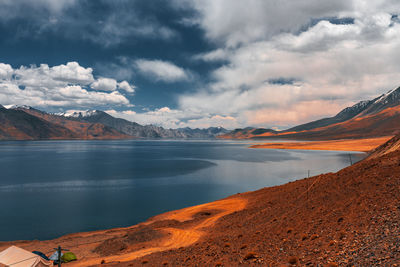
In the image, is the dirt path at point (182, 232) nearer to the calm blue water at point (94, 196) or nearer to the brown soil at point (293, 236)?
the brown soil at point (293, 236)

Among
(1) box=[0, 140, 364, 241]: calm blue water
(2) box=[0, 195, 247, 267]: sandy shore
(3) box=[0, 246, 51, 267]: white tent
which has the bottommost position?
(1) box=[0, 140, 364, 241]: calm blue water

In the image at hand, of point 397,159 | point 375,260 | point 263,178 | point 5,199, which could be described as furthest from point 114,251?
point 263,178

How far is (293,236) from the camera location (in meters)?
17.7

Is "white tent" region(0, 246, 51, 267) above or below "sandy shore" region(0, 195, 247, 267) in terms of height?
above

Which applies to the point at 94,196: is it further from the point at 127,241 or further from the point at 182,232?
the point at 182,232

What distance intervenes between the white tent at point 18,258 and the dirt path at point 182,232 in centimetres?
399

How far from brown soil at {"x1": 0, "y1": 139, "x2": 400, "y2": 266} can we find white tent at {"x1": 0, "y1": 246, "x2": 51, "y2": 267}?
399 centimetres

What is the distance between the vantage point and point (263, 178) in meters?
71.4

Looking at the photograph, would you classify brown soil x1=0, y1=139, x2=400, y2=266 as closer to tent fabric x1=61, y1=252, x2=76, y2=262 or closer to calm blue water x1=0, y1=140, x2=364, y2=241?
tent fabric x1=61, y1=252, x2=76, y2=262

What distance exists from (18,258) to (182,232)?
628 inches

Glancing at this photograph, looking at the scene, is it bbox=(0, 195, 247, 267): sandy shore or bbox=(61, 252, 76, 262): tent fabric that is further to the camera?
bbox=(0, 195, 247, 267): sandy shore

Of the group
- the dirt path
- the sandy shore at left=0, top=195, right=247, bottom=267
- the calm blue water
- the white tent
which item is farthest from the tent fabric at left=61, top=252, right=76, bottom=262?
the calm blue water

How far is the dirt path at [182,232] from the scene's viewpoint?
23000mm

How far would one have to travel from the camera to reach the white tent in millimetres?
18359
